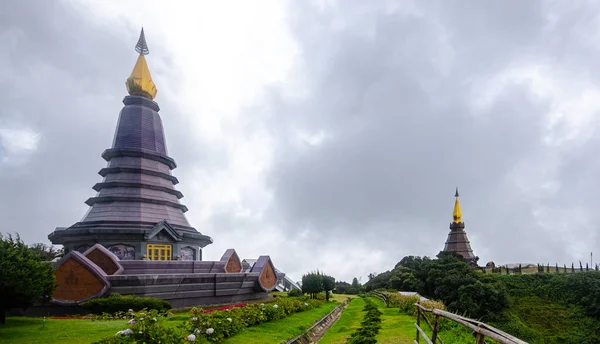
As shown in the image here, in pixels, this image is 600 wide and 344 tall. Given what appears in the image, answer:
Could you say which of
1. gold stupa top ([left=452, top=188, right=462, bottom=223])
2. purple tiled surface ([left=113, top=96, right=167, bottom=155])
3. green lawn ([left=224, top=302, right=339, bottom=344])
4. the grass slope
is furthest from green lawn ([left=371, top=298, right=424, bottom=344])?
gold stupa top ([left=452, top=188, right=462, bottom=223])

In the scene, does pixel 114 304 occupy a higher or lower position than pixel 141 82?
lower

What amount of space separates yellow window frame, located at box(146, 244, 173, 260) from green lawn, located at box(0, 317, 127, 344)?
→ 1236cm

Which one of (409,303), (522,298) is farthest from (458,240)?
(409,303)

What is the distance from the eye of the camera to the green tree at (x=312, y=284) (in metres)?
31.7

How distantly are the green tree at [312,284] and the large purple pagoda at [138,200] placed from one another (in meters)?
8.34

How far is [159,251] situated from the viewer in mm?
26141

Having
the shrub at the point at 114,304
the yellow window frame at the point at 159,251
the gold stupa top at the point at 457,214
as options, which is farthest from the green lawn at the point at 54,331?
the gold stupa top at the point at 457,214

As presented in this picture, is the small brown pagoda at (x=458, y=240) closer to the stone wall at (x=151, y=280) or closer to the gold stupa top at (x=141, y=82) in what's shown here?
the stone wall at (x=151, y=280)

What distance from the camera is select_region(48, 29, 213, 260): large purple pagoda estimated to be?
25000mm

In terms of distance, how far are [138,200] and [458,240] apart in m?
44.2

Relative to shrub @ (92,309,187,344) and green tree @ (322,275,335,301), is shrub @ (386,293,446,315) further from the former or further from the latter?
shrub @ (92,309,187,344)

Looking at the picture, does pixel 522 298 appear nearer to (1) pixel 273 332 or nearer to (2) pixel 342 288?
(2) pixel 342 288

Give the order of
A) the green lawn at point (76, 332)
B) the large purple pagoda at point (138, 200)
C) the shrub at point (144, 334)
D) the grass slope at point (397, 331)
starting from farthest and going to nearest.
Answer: the large purple pagoda at point (138, 200), the grass slope at point (397, 331), the green lawn at point (76, 332), the shrub at point (144, 334)

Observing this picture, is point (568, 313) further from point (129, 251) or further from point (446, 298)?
point (129, 251)
